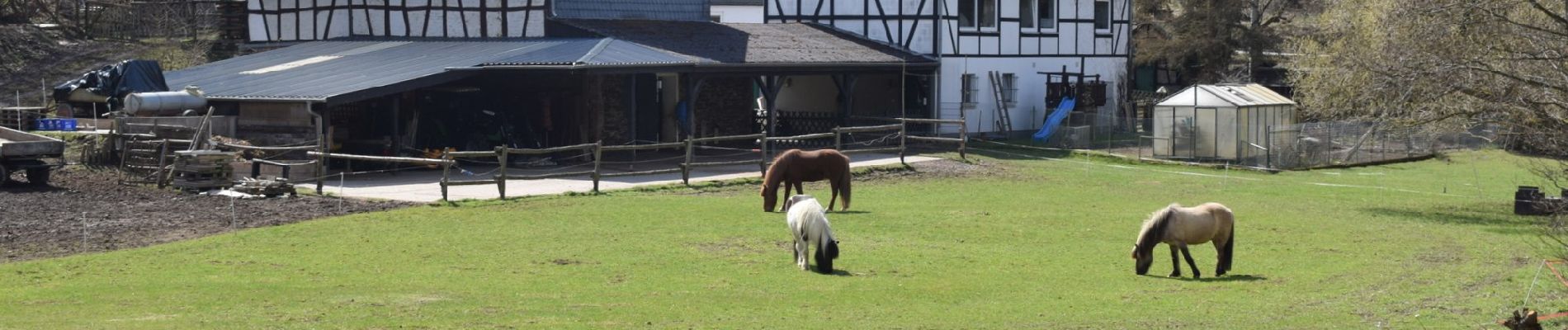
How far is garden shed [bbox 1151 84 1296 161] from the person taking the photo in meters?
33.1

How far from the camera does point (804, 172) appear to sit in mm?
21453

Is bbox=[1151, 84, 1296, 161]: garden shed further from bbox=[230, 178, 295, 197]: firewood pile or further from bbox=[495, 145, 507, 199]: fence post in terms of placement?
bbox=[230, 178, 295, 197]: firewood pile

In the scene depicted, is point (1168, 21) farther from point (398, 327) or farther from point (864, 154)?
point (398, 327)

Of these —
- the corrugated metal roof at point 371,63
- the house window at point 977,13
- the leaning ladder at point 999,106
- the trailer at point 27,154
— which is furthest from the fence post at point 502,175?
the leaning ladder at point 999,106

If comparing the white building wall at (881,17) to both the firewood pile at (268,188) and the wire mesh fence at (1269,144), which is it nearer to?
the wire mesh fence at (1269,144)

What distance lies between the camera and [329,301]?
42.6ft

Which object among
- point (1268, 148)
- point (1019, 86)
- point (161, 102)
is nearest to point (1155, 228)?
point (1268, 148)

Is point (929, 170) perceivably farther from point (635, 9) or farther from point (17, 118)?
point (17, 118)

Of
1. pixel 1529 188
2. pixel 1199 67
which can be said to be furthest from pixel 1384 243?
pixel 1199 67

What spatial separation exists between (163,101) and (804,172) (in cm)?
1366

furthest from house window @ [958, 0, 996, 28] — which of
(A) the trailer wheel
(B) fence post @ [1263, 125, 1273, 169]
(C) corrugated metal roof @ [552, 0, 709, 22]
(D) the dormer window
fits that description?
(A) the trailer wheel

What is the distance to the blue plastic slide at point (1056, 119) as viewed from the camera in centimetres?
3825

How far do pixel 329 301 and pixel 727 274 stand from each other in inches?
152

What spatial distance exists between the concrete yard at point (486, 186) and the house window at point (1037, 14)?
11260mm
